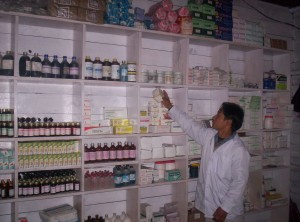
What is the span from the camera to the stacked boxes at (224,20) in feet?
13.3

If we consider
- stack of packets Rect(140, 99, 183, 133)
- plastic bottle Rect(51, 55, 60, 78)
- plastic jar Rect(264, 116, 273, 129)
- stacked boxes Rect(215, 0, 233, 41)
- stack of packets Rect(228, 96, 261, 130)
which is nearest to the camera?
plastic bottle Rect(51, 55, 60, 78)

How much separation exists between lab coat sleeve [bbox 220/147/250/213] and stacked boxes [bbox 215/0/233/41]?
1.81 metres

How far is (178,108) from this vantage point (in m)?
3.63

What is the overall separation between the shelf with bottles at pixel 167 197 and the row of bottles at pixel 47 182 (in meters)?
1.10

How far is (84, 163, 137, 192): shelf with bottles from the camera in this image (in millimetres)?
3379

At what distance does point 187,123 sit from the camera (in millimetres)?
3557

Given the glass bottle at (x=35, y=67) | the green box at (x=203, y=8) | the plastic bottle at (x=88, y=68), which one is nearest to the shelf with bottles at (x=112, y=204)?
the plastic bottle at (x=88, y=68)

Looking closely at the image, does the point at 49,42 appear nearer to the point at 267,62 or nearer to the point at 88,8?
the point at 88,8

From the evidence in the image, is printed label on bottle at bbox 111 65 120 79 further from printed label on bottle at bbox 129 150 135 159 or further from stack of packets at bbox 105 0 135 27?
printed label on bottle at bbox 129 150 135 159

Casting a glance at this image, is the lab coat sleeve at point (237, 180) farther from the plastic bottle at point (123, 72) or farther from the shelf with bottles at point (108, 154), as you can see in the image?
the plastic bottle at point (123, 72)

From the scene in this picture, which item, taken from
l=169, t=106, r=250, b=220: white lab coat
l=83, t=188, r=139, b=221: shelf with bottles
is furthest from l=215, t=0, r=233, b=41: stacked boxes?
l=83, t=188, r=139, b=221: shelf with bottles

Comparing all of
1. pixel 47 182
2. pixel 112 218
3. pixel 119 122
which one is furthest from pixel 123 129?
pixel 112 218

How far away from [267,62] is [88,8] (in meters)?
3.44

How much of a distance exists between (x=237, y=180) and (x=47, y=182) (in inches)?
81.0
